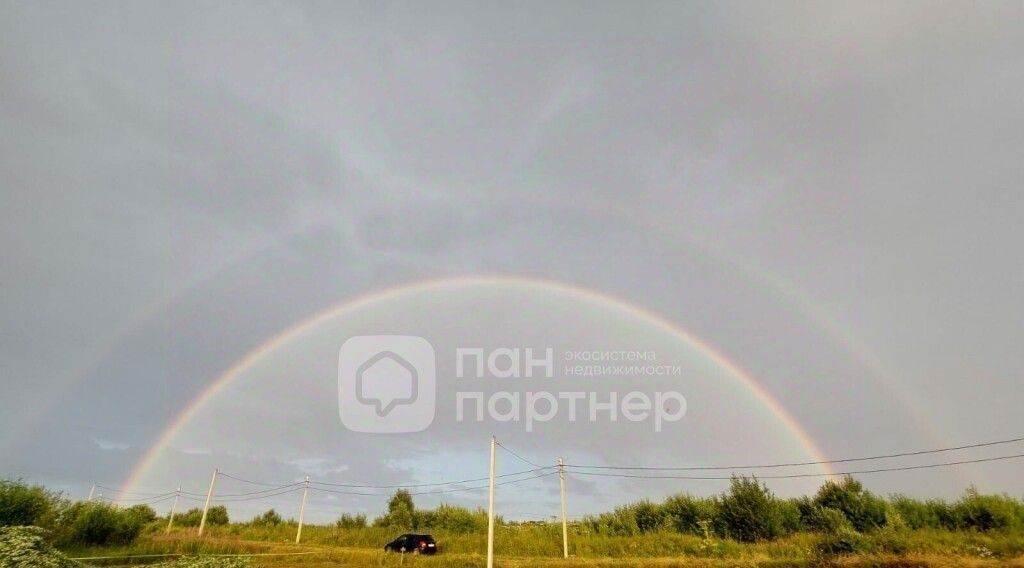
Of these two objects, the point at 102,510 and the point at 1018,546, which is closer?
the point at 1018,546

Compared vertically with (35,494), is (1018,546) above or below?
below

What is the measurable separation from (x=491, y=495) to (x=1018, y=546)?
2350cm

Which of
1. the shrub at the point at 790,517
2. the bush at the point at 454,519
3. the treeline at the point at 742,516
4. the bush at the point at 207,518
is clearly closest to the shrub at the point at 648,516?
the treeline at the point at 742,516

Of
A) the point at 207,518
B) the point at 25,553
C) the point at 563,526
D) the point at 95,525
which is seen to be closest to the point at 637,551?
the point at 563,526

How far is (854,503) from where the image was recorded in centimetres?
3206

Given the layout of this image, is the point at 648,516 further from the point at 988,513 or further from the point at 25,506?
the point at 25,506

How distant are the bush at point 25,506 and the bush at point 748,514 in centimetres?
4199

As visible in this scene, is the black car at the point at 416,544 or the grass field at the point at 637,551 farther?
the black car at the point at 416,544

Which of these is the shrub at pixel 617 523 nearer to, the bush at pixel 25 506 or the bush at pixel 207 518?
the bush at pixel 25 506

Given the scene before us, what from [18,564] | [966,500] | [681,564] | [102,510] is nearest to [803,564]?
[681,564]

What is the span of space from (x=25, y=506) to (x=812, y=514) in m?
48.4

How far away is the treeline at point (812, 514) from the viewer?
1079 inches

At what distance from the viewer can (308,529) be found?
5006 cm

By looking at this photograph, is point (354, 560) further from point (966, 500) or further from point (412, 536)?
point (966, 500)
